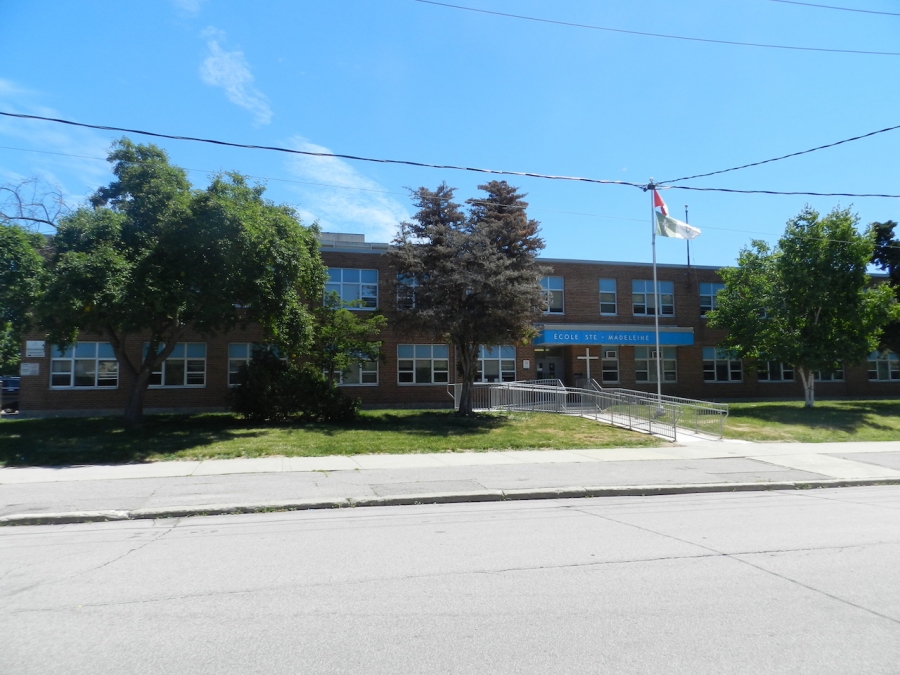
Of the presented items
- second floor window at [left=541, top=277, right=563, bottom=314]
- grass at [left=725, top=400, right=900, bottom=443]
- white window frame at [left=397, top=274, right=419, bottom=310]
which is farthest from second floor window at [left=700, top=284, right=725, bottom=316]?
white window frame at [left=397, top=274, right=419, bottom=310]

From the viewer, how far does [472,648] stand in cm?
432

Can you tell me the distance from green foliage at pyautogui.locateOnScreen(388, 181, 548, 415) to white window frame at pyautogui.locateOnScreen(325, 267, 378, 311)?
6637 millimetres

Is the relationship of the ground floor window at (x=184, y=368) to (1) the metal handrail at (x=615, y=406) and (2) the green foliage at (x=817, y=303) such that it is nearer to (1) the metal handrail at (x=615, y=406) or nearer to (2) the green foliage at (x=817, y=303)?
(1) the metal handrail at (x=615, y=406)

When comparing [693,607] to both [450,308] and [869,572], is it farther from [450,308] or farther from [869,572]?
[450,308]

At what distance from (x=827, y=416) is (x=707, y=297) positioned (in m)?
11.7

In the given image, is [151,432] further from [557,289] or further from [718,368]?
[718,368]

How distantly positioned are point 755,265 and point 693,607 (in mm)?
27624

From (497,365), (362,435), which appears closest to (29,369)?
(362,435)

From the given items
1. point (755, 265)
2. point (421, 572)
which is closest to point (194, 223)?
point (421, 572)

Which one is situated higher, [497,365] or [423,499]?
[497,365]

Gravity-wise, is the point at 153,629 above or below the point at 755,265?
below

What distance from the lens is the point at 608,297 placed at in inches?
1326

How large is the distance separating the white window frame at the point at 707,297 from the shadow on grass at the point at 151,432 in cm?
1740

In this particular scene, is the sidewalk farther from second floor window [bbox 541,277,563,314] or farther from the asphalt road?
second floor window [bbox 541,277,563,314]
